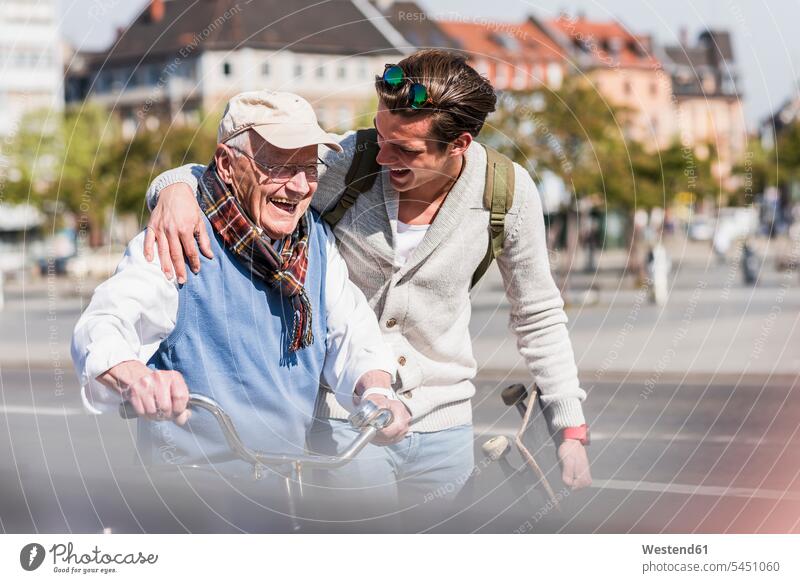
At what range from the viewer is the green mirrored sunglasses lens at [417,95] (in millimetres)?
3463

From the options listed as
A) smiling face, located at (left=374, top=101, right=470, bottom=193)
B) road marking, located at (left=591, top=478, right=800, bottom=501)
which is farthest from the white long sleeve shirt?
road marking, located at (left=591, top=478, right=800, bottom=501)

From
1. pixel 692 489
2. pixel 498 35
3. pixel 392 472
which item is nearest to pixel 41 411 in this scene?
pixel 498 35

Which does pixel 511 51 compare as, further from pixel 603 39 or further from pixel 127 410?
pixel 127 410

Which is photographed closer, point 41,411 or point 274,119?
point 274,119

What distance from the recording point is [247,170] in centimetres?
333

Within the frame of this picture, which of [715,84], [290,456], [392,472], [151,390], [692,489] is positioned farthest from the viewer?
[715,84]

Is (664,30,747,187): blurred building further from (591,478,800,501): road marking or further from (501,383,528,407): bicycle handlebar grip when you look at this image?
(591,478,800,501): road marking

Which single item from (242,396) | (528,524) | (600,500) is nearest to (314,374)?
(242,396)

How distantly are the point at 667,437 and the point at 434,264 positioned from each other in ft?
20.8

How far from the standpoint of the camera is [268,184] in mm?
3297

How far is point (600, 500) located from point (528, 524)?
8.26 feet
